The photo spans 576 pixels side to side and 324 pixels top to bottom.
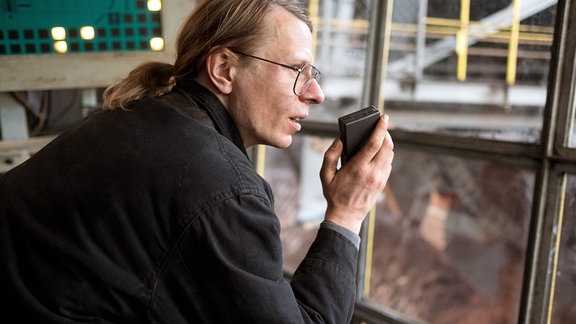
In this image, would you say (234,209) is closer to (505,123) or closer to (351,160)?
(351,160)

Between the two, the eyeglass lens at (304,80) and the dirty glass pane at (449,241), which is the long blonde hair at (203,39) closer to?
the eyeglass lens at (304,80)

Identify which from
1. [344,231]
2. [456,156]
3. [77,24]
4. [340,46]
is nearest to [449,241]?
[340,46]

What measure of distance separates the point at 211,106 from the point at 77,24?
822 millimetres

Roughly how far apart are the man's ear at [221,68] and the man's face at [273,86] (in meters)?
0.02

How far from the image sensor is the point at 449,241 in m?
6.18

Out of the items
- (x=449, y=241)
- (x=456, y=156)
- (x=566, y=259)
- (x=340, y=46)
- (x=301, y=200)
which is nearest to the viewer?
(x=566, y=259)

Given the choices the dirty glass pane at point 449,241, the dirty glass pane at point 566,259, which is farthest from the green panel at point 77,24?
the dirty glass pane at point 449,241

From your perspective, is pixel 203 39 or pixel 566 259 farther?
pixel 566 259

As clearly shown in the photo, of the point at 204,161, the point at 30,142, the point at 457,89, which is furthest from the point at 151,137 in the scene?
the point at 457,89

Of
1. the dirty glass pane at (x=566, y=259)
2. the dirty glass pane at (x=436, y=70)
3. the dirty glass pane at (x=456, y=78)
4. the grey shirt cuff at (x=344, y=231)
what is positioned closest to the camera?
the grey shirt cuff at (x=344, y=231)

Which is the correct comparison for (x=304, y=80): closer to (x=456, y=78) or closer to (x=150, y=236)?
(x=150, y=236)

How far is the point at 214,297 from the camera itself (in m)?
0.82

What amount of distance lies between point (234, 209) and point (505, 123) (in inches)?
160

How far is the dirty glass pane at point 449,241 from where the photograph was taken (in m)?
5.48
